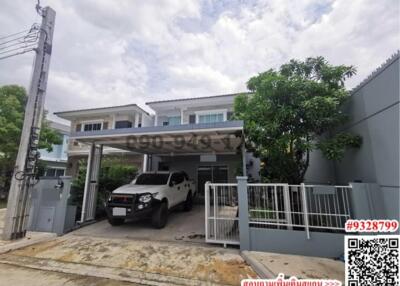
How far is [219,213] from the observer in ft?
15.4

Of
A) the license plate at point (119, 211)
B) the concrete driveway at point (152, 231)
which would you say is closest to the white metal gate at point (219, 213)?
the concrete driveway at point (152, 231)

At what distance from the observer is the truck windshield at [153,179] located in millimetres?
6534

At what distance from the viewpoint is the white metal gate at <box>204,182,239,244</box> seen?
4625mm

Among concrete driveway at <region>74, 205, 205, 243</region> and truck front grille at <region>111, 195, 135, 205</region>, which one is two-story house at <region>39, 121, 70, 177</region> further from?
truck front grille at <region>111, 195, 135, 205</region>

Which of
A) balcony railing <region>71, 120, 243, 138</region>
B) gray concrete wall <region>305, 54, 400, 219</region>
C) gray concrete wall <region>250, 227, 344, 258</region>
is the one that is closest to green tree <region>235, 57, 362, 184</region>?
gray concrete wall <region>305, 54, 400, 219</region>

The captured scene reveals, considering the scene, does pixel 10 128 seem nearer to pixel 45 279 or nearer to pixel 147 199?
pixel 147 199

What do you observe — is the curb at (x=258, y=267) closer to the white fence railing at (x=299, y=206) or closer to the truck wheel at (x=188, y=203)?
the white fence railing at (x=299, y=206)

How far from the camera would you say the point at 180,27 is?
6332mm

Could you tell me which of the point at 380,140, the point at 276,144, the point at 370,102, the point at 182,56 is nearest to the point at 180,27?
the point at 182,56

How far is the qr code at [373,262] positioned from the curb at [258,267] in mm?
1085

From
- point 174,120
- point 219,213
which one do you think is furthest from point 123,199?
point 174,120

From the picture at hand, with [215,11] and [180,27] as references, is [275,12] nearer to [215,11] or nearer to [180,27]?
[215,11]

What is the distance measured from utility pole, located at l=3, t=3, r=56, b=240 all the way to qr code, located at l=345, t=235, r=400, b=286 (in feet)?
23.2

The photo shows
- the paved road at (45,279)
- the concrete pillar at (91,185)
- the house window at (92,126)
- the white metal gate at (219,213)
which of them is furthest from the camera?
the house window at (92,126)
